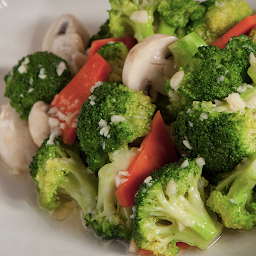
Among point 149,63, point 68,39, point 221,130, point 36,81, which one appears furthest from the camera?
point 68,39

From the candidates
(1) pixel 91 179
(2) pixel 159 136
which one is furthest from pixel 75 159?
(2) pixel 159 136

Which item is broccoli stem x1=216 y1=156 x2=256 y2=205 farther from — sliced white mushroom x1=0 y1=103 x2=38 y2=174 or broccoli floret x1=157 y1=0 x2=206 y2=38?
sliced white mushroom x1=0 y1=103 x2=38 y2=174

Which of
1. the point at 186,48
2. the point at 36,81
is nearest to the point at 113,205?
the point at 186,48

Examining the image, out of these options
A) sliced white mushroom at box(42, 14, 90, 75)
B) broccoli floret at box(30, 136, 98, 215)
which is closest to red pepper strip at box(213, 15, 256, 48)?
sliced white mushroom at box(42, 14, 90, 75)

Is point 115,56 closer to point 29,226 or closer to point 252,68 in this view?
point 252,68

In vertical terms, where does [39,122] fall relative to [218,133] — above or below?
above

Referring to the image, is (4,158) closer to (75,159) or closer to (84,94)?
(75,159)
